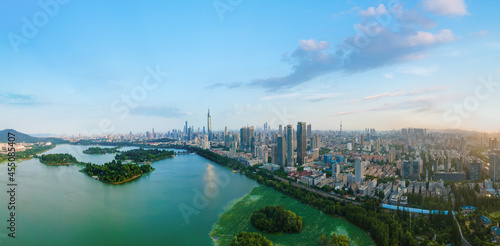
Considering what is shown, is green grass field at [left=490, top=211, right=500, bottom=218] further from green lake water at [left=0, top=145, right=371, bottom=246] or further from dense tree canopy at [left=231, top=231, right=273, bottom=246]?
dense tree canopy at [left=231, top=231, right=273, bottom=246]

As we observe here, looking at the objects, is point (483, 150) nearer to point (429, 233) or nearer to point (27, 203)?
point (429, 233)

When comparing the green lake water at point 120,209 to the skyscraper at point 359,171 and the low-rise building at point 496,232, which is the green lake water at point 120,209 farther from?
the skyscraper at point 359,171

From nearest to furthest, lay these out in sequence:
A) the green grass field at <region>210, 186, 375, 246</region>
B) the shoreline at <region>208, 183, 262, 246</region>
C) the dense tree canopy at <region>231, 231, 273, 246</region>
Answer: the dense tree canopy at <region>231, 231, 273, 246</region>
the green grass field at <region>210, 186, 375, 246</region>
the shoreline at <region>208, 183, 262, 246</region>

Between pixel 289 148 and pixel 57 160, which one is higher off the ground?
pixel 289 148

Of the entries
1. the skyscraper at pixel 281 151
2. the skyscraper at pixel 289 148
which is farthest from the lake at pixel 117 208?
the skyscraper at pixel 289 148

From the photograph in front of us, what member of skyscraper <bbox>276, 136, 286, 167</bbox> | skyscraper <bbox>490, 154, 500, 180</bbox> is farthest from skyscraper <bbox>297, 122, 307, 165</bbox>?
skyscraper <bbox>490, 154, 500, 180</bbox>

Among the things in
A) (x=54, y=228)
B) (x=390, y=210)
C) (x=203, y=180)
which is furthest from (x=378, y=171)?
(x=54, y=228)

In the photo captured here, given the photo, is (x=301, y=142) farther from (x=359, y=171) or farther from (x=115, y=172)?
(x=115, y=172)

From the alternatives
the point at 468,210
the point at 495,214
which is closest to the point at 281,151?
the point at 468,210
